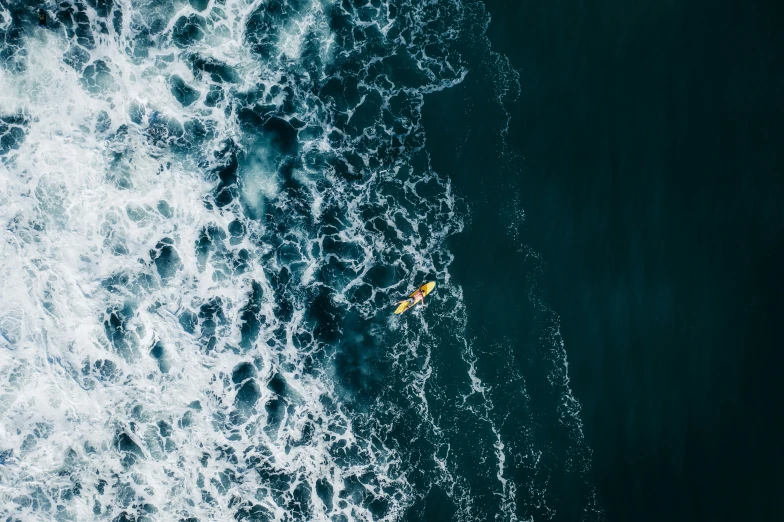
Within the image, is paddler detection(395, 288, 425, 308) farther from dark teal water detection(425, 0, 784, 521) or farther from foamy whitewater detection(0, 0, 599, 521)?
dark teal water detection(425, 0, 784, 521)

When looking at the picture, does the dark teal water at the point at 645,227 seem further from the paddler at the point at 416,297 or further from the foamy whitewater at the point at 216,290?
the paddler at the point at 416,297

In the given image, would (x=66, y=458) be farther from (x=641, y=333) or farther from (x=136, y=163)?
(x=641, y=333)

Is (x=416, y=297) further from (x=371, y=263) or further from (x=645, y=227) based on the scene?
(x=645, y=227)

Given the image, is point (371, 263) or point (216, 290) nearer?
point (216, 290)

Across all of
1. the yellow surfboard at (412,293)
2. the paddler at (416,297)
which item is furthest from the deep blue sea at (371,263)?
the paddler at (416,297)

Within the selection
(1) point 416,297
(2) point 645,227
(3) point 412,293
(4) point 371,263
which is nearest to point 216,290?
(4) point 371,263

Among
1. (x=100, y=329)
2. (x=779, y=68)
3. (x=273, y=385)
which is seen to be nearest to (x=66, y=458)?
(x=100, y=329)
